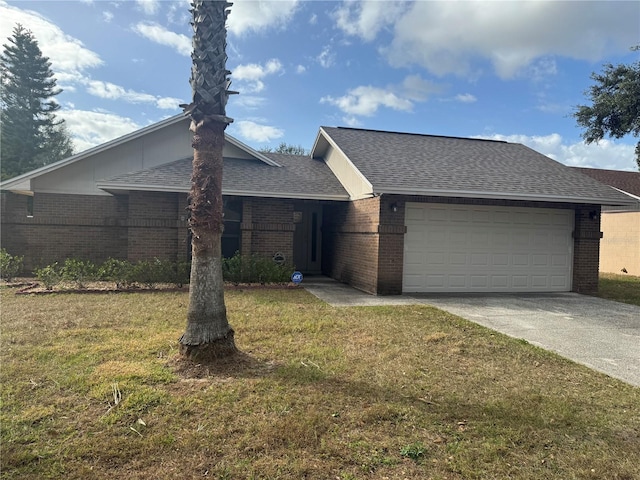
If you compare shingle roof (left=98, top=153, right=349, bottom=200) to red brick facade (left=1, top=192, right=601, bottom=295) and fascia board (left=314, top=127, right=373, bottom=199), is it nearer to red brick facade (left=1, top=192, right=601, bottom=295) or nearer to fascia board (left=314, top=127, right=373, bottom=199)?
red brick facade (left=1, top=192, right=601, bottom=295)

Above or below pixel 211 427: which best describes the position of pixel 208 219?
above

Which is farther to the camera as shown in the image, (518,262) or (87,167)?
(87,167)

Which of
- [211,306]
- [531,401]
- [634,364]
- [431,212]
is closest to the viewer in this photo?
[531,401]

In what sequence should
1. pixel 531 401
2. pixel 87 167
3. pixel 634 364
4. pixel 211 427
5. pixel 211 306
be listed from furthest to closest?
pixel 87 167 < pixel 634 364 < pixel 211 306 < pixel 531 401 < pixel 211 427

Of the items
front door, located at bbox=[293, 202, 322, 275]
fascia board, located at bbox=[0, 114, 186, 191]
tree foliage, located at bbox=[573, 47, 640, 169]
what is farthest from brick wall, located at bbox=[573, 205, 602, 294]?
fascia board, located at bbox=[0, 114, 186, 191]

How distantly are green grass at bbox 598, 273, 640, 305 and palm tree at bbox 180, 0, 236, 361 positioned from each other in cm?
1007

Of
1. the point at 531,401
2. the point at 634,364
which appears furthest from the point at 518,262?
the point at 531,401

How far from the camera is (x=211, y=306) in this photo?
461 cm

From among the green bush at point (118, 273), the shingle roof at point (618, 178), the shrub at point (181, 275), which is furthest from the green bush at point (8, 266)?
the shingle roof at point (618, 178)

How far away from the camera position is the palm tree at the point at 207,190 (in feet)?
15.0

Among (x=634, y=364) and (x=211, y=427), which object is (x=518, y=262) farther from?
(x=211, y=427)

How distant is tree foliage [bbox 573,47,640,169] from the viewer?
12.5 m

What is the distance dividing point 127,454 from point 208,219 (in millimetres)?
2467

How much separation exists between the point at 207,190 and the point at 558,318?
6888 mm
